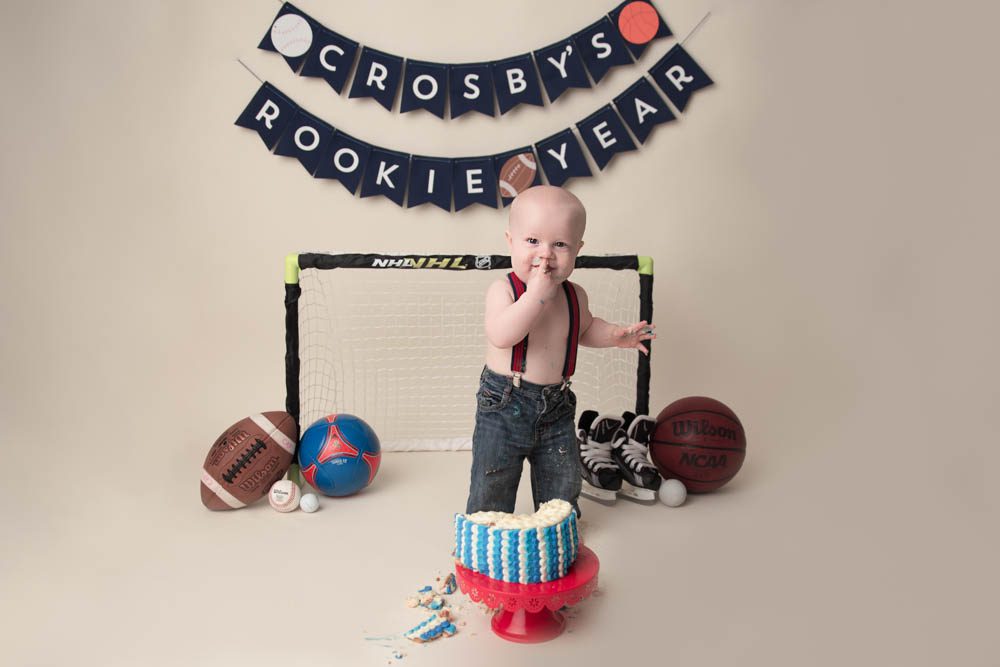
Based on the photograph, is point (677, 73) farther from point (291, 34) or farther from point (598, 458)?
point (598, 458)

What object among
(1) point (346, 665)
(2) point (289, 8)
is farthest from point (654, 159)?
(1) point (346, 665)

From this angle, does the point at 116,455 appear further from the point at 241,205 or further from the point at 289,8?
the point at 289,8

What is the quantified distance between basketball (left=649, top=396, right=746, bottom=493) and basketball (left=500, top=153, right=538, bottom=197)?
1.35 m

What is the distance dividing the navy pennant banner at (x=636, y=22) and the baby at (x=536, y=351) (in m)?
1.72

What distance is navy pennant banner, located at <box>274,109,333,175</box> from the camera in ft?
12.5

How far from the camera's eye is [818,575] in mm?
2414

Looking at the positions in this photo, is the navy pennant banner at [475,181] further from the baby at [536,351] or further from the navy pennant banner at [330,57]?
the baby at [536,351]

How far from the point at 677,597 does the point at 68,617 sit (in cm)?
150

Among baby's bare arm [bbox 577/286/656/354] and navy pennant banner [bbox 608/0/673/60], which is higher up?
navy pennant banner [bbox 608/0/673/60]

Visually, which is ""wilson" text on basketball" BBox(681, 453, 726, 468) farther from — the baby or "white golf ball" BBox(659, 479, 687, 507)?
the baby

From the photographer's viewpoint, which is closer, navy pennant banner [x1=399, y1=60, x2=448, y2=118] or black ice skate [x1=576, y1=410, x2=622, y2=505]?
black ice skate [x1=576, y1=410, x2=622, y2=505]

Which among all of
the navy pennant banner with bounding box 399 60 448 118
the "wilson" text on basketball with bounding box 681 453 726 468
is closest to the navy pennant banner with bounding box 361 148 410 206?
the navy pennant banner with bounding box 399 60 448 118

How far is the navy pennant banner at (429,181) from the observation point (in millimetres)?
3865

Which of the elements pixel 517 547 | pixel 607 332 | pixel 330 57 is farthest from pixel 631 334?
pixel 330 57
